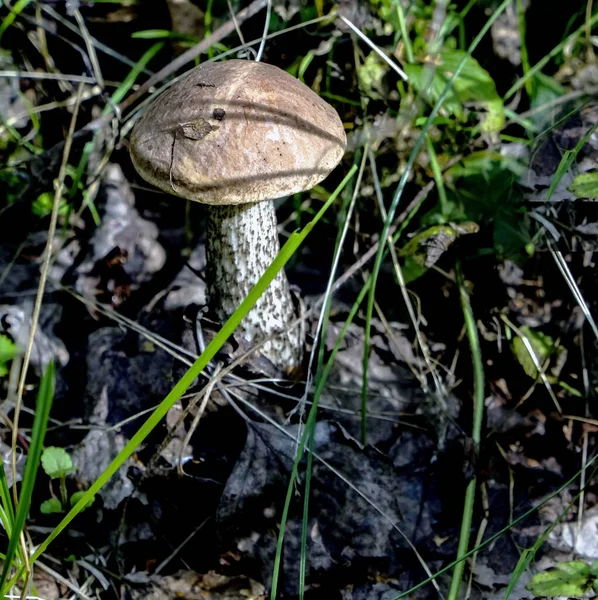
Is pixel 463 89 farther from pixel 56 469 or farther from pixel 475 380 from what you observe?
pixel 56 469

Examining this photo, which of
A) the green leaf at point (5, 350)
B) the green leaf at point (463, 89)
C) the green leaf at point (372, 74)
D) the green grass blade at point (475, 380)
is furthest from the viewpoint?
the green leaf at point (372, 74)

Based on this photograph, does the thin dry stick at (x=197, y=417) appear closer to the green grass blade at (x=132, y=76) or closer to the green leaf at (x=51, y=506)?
the green leaf at (x=51, y=506)

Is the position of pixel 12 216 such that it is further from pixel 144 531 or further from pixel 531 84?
pixel 531 84

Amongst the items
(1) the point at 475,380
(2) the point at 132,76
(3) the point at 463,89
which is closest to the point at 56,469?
(1) the point at 475,380

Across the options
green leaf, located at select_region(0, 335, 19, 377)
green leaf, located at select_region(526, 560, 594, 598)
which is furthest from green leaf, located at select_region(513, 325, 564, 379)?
green leaf, located at select_region(0, 335, 19, 377)

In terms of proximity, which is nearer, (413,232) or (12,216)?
(413,232)

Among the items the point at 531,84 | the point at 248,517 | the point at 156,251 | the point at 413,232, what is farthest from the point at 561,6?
the point at 248,517

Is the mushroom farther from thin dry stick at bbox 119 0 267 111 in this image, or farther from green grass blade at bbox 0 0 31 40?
green grass blade at bbox 0 0 31 40

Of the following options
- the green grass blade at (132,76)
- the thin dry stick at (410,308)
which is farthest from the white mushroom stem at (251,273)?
the green grass blade at (132,76)
